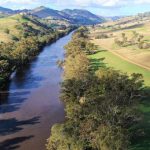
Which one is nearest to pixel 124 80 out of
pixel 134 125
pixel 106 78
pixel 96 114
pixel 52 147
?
pixel 106 78

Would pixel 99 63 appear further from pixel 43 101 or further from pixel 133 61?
pixel 43 101

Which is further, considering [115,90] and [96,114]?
[115,90]

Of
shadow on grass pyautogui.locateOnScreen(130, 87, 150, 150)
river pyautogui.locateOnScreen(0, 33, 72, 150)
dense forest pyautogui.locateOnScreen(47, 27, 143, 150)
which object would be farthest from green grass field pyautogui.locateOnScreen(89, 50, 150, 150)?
river pyautogui.locateOnScreen(0, 33, 72, 150)

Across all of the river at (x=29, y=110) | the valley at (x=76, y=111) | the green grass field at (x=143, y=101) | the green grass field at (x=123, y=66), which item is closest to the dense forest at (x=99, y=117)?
the valley at (x=76, y=111)

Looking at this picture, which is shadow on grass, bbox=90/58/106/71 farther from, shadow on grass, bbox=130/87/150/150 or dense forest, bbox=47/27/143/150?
shadow on grass, bbox=130/87/150/150

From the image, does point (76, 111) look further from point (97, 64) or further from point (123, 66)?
point (97, 64)

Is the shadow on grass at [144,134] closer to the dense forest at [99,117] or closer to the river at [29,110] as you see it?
the dense forest at [99,117]
